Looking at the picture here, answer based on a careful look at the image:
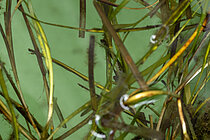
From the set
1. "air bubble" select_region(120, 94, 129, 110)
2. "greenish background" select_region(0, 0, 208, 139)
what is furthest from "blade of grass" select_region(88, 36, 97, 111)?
"greenish background" select_region(0, 0, 208, 139)

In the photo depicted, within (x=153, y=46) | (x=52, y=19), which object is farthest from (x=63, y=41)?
(x=153, y=46)

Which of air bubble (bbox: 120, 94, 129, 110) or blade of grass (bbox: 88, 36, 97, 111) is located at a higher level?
blade of grass (bbox: 88, 36, 97, 111)

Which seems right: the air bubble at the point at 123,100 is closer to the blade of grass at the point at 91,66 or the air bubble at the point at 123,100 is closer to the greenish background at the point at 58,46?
the blade of grass at the point at 91,66

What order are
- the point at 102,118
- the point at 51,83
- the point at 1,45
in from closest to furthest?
the point at 102,118 → the point at 51,83 → the point at 1,45

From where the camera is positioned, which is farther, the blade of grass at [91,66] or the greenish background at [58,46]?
the greenish background at [58,46]

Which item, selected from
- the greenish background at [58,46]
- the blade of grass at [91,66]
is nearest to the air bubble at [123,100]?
the blade of grass at [91,66]

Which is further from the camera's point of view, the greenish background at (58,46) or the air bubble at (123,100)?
the greenish background at (58,46)

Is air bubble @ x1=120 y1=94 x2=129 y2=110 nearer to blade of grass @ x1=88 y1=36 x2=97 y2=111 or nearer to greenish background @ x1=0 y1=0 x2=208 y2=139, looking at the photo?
blade of grass @ x1=88 y1=36 x2=97 y2=111

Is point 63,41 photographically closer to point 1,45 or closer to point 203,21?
point 1,45

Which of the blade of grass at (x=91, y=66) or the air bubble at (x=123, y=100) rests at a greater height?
the blade of grass at (x=91, y=66)

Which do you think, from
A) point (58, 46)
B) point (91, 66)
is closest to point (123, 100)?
point (91, 66)

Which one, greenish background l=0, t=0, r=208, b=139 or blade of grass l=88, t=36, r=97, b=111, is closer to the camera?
blade of grass l=88, t=36, r=97, b=111
